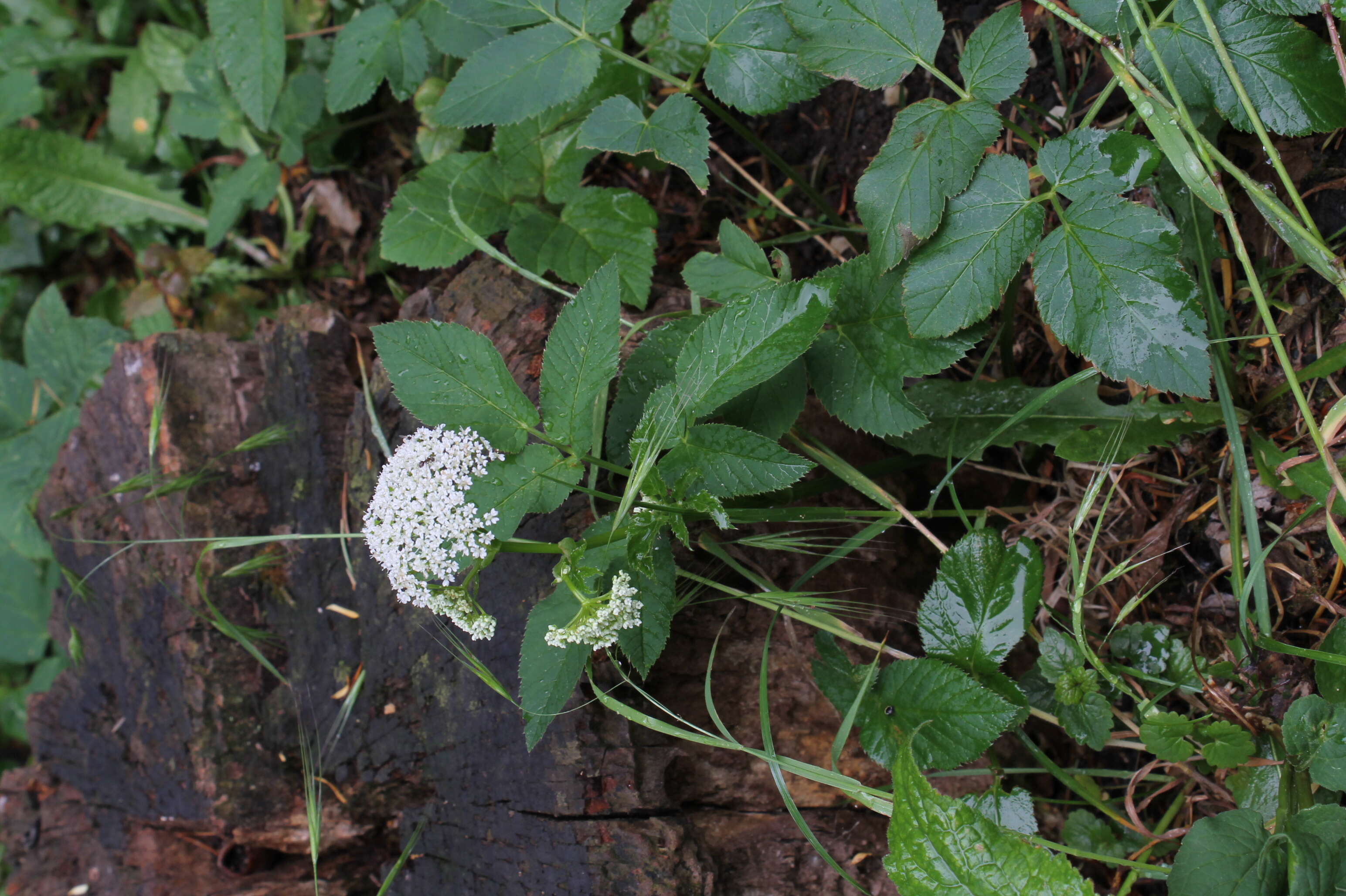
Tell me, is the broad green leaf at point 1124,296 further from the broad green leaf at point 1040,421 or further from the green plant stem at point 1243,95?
the broad green leaf at point 1040,421

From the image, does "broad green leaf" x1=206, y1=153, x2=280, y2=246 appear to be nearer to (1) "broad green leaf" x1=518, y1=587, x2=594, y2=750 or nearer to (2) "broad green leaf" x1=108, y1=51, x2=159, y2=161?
(2) "broad green leaf" x1=108, y1=51, x2=159, y2=161

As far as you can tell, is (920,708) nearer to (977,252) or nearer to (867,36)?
(977,252)

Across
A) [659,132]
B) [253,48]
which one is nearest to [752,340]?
[659,132]

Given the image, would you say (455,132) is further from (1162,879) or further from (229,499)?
(1162,879)

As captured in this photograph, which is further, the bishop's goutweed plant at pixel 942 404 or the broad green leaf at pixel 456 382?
the broad green leaf at pixel 456 382

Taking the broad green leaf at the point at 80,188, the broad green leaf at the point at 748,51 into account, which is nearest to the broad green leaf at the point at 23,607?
the broad green leaf at the point at 80,188

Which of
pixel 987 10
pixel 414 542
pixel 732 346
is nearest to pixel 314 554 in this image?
pixel 414 542
